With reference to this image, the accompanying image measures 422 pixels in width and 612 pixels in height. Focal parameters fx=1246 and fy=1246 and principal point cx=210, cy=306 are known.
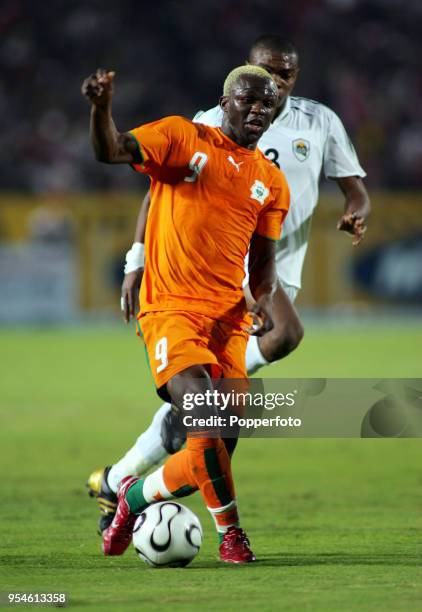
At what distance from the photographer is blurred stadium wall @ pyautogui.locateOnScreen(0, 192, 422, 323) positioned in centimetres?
1933

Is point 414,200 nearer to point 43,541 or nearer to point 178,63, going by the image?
point 178,63

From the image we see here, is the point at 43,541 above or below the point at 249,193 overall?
below

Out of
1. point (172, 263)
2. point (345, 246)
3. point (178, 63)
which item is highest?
point (178, 63)

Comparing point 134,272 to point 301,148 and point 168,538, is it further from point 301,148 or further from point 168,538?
point 168,538

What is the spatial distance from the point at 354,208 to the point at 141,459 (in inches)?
65.5

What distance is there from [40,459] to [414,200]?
43.8 ft

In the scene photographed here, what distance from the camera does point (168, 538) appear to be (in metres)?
4.84

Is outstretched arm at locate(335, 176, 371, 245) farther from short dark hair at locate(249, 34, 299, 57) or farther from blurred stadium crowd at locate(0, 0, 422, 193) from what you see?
blurred stadium crowd at locate(0, 0, 422, 193)

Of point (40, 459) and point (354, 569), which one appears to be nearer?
point (354, 569)

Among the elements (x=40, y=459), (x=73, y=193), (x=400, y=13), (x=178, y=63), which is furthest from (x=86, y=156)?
(x=40, y=459)

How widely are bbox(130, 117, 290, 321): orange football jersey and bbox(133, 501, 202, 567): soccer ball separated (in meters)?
0.85

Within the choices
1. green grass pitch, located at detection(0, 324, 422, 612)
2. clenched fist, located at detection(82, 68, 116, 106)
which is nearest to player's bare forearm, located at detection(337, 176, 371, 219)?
green grass pitch, located at detection(0, 324, 422, 612)

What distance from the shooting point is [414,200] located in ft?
68.2
